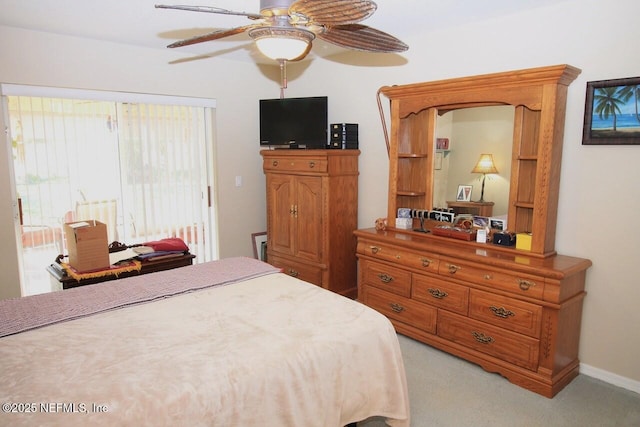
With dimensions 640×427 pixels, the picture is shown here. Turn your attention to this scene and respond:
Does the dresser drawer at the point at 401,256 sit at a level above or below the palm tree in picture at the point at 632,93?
below

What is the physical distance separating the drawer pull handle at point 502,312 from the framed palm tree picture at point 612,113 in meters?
1.18

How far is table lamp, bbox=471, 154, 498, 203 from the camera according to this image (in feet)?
10.1

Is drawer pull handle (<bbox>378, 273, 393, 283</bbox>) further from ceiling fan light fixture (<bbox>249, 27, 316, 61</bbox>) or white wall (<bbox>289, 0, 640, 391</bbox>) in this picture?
ceiling fan light fixture (<bbox>249, 27, 316, 61</bbox>)

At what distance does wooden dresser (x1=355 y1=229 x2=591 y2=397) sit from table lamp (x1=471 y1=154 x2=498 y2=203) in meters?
0.53

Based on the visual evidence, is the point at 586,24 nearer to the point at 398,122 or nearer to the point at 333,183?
the point at 398,122

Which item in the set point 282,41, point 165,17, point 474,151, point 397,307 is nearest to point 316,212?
point 397,307

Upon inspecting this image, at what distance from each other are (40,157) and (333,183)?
97.5 inches

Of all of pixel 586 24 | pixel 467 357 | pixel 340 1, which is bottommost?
pixel 467 357

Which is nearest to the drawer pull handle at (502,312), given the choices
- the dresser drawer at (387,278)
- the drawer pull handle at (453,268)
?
the drawer pull handle at (453,268)

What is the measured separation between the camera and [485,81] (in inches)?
113

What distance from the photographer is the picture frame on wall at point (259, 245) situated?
478 centimetres

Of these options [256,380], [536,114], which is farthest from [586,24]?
[256,380]

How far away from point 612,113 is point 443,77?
4.12 feet

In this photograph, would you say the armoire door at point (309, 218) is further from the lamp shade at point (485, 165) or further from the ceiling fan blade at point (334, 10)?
the ceiling fan blade at point (334, 10)
